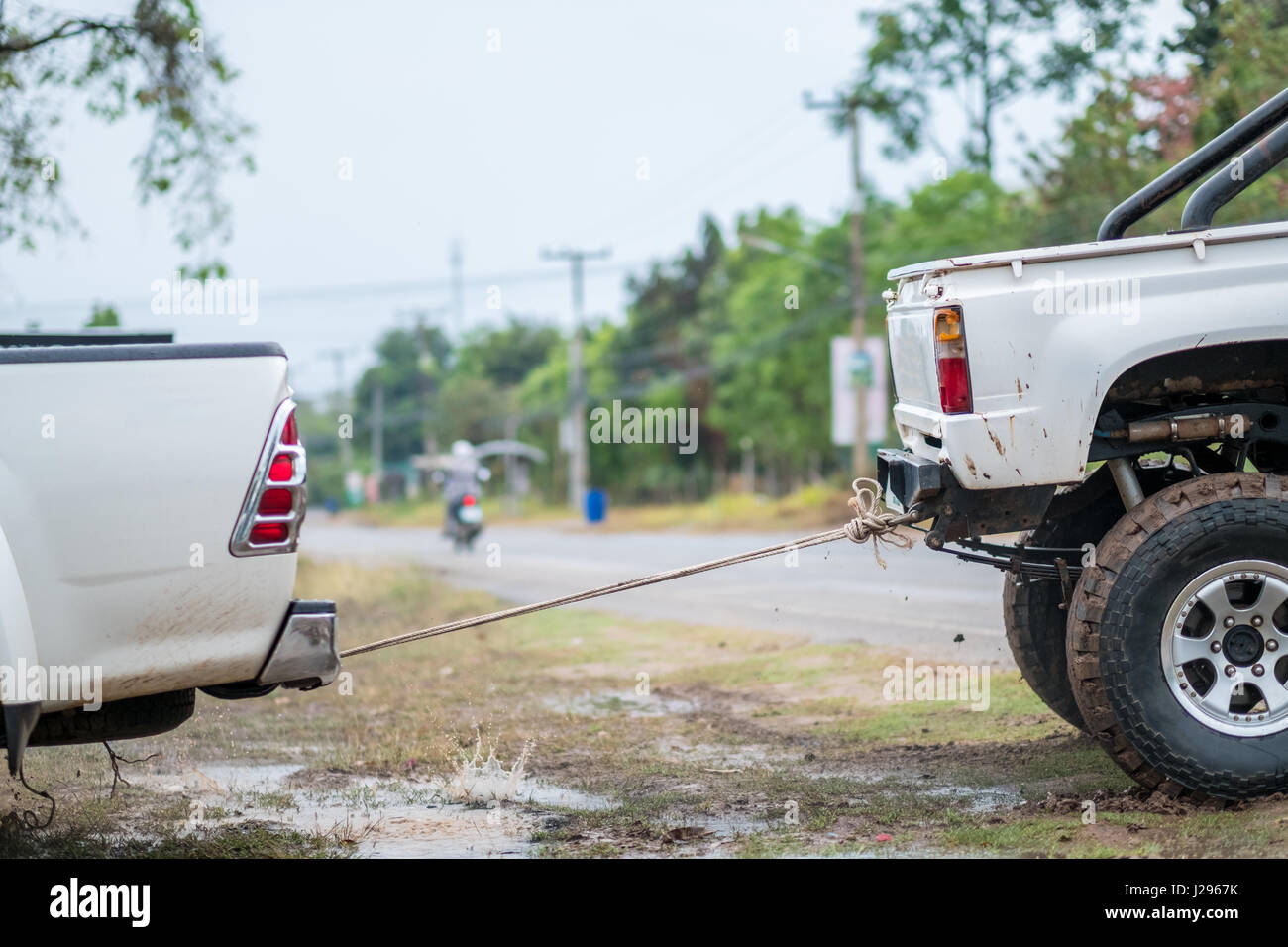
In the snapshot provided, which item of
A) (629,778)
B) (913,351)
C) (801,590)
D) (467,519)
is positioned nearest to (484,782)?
(629,778)

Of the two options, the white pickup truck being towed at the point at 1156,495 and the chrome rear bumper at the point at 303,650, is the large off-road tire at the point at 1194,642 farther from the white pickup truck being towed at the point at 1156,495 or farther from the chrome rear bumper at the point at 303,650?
the chrome rear bumper at the point at 303,650

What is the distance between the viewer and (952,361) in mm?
5102

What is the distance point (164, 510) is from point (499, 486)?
68.9 meters

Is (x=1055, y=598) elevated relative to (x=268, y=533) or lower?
lower

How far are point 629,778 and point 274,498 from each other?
236 centimetres

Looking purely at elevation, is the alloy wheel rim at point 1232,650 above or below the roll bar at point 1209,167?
below

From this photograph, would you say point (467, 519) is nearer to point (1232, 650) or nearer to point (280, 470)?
point (280, 470)

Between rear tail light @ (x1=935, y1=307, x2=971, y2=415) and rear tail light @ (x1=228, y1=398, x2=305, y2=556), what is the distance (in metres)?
2.27

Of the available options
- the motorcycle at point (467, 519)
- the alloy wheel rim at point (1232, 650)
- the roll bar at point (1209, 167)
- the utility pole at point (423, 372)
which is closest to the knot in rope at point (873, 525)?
the alloy wheel rim at point (1232, 650)

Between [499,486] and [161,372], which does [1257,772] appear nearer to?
[161,372]

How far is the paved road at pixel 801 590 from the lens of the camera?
34.5 feet

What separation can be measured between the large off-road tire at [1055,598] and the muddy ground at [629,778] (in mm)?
301

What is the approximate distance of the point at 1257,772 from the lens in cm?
489
